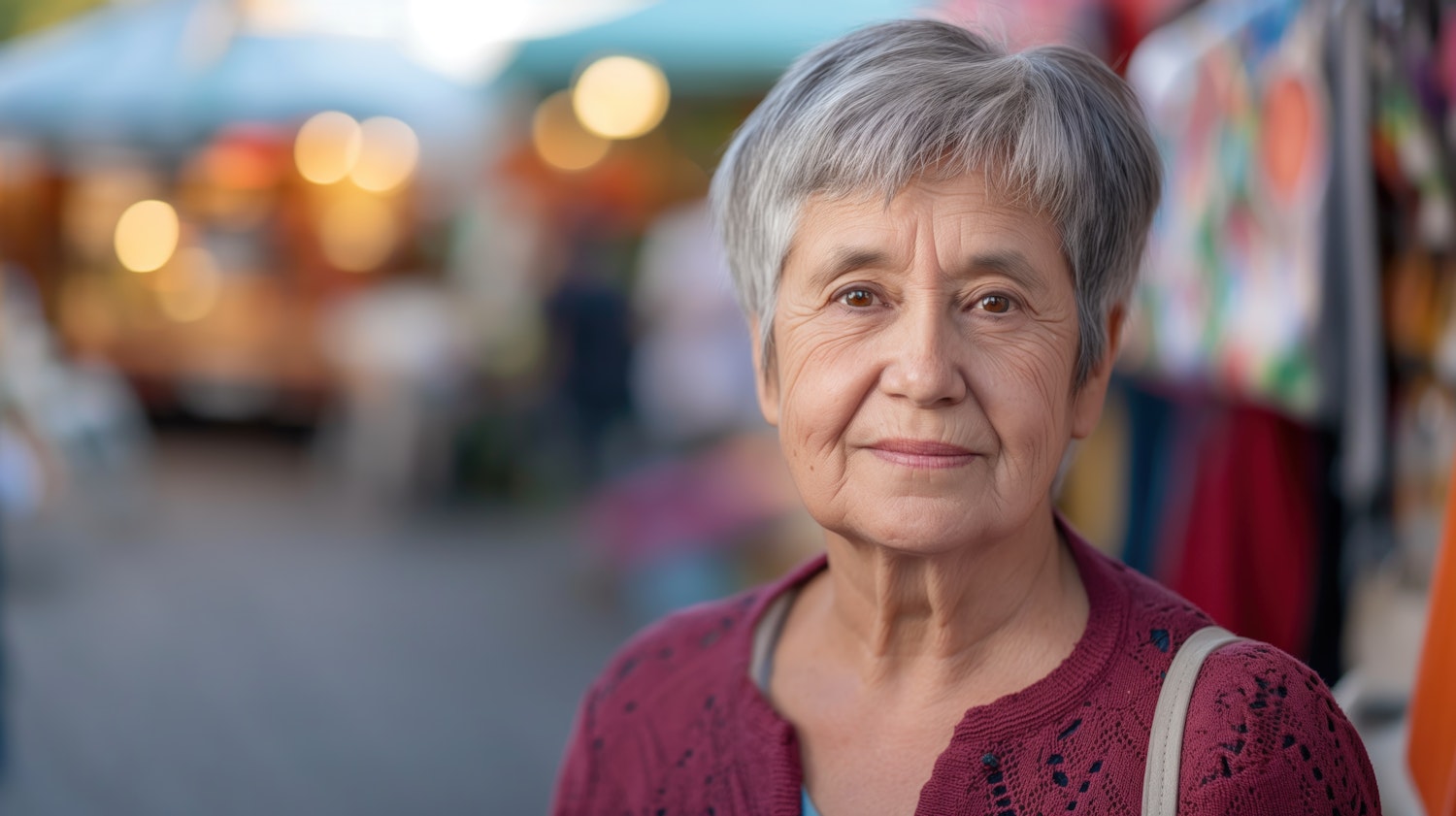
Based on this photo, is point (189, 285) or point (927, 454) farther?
point (189, 285)

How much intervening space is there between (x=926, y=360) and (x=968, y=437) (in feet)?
0.33

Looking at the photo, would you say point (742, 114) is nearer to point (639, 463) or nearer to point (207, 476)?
point (639, 463)

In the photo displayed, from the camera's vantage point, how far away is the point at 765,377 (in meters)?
1.66

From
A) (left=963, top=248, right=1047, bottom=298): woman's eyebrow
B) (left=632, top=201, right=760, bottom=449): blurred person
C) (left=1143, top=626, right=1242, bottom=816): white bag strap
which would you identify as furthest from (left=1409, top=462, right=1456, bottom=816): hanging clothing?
(left=632, top=201, right=760, bottom=449): blurred person

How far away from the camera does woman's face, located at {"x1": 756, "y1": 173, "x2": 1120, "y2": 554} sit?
139 centimetres

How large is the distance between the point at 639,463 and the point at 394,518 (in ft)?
5.83

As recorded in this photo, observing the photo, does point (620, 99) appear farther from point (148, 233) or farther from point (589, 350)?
point (148, 233)

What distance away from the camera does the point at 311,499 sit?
9250mm

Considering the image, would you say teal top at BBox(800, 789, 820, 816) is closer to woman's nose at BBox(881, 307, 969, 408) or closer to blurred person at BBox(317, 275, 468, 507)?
woman's nose at BBox(881, 307, 969, 408)

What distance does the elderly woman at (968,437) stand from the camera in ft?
4.52

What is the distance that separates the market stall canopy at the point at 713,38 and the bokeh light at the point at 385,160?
6047 mm

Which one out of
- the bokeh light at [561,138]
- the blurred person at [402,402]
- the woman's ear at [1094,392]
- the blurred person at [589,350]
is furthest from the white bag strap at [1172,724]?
the bokeh light at [561,138]

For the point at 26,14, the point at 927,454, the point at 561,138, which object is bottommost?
the point at 927,454

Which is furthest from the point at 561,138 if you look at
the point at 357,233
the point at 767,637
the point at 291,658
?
the point at 767,637
